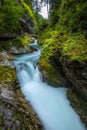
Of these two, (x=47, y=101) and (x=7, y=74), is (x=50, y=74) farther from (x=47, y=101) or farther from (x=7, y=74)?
(x=7, y=74)

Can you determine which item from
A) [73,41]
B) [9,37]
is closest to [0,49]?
[9,37]

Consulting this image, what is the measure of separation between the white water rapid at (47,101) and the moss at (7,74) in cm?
42

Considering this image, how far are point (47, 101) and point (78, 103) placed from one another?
1.52 meters

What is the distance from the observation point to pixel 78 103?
7559 mm

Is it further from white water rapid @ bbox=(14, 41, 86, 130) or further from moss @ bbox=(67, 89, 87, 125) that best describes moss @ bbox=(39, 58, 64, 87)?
moss @ bbox=(67, 89, 87, 125)

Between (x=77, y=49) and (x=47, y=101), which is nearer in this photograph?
(x=77, y=49)

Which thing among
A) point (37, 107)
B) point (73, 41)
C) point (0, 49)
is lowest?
point (37, 107)

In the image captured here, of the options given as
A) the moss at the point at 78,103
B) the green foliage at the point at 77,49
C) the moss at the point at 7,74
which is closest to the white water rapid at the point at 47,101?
the moss at the point at 78,103

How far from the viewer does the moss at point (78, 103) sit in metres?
7.03

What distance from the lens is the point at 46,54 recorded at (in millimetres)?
9148

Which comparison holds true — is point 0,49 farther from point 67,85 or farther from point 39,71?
point 67,85

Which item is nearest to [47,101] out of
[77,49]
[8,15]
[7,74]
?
[7,74]

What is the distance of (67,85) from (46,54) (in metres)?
1.80

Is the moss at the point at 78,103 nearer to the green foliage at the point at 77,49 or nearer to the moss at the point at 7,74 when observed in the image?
the green foliage at the point at 77,49
